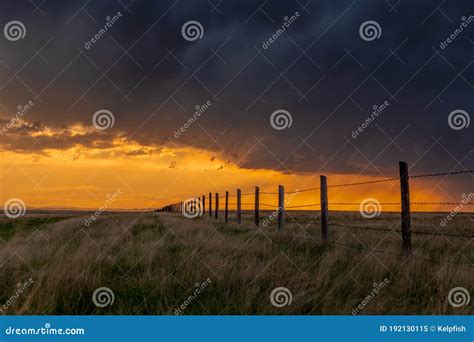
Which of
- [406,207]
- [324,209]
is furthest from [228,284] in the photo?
[324,209]

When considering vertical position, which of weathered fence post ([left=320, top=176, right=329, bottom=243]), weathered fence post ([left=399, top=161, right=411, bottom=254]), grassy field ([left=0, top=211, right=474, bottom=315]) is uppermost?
weathered fence post ([left=320, top=176, right=329, bottom=243])

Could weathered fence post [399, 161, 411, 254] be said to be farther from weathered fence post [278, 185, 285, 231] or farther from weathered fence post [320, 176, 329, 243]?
weathered fence post [278, 185, 285, 231]

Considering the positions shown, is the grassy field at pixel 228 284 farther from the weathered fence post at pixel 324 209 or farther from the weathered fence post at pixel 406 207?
the weathered fence post at pixel 324 209

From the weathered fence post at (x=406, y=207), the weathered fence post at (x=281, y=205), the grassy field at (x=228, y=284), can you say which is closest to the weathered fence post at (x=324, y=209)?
the grassy field at (x=228, y=284)

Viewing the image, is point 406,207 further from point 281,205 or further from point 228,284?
point 281,205

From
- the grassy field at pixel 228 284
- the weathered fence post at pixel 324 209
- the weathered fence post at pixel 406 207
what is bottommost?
the grassy field at pixel 228 284

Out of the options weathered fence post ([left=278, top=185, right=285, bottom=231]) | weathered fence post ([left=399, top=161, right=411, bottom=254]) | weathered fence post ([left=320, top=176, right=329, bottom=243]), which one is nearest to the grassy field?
weathered fence post ([left=399, top=161, right=411, bottom=254])

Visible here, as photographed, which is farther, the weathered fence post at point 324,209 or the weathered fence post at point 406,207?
the weathered fence post at point 324,209

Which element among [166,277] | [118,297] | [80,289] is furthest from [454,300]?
[80,289]

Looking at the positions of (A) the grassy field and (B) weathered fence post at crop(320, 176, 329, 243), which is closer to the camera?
(A) the grassy field

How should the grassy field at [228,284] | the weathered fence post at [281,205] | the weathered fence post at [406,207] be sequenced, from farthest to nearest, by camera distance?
the weathered fence post at [281,205] → the weathered fence post at [406,207] → the grassy field at [228,284]

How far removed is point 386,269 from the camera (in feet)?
23.1

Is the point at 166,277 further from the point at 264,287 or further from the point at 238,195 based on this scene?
the point at 238,195

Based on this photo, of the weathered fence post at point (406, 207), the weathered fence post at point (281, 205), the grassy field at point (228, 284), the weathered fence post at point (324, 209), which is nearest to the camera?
the grassy field at point (228, 284)
